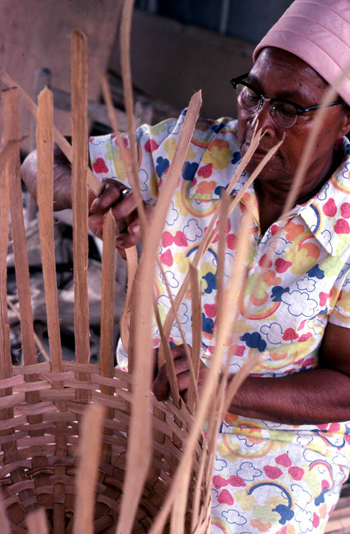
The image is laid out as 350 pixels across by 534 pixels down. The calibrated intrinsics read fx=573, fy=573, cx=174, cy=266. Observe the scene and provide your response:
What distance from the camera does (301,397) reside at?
0.91 meters

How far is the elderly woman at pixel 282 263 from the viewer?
0.84 meters

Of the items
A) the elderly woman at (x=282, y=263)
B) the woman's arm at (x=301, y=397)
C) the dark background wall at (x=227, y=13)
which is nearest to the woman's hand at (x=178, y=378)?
the elderly woman at (x=282, y=263)

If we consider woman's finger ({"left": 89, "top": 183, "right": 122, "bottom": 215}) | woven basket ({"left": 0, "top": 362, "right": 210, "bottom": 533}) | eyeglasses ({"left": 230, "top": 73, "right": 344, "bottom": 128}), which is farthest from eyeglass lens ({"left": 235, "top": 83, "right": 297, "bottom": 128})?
woven basket ({"left": 0, "top": 362, "right": 210, "bottom": 533})

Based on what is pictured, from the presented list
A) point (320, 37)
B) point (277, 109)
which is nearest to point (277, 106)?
point (277, 109)

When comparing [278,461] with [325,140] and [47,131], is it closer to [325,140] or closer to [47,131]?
[325,140]

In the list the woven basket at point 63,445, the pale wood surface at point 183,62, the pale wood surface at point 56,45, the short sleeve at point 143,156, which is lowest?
the woven basket at point 63,445

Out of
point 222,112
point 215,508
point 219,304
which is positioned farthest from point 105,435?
point 222,112

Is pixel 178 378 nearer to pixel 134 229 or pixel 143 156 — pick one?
pixel 134 229

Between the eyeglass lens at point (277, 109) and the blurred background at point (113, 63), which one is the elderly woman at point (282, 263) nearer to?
the eyeglass lens at point (277, 109)

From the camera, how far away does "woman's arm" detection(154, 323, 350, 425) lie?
2.95 feet

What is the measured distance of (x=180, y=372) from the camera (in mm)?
776

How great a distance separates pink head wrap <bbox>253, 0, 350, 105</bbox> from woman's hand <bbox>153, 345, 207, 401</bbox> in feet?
1.46

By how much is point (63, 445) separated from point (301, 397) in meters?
0.38

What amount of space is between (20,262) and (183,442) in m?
0.28
